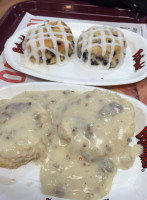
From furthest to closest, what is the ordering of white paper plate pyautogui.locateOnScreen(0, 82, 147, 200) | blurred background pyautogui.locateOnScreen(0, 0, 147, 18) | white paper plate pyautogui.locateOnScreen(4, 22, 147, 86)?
blurred background pyautogui.locateOnScreen(0, 0, 147, 18), white paper plate pyautogui.locateOnScreen(4, 22, 147, 86), white paper plate pyautogui.locateOnScreen(0, 82, 147, 200)

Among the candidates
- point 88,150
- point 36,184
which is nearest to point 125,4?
point 88,150

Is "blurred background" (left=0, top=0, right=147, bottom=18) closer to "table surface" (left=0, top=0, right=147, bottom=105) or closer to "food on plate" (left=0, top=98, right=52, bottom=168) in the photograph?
"table surface" (left=0, top=0, right=147, bottom=105)

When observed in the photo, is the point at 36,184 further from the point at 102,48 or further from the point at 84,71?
the point at 102,48

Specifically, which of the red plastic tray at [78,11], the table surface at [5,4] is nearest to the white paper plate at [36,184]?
the red plastic tray at [78,11]

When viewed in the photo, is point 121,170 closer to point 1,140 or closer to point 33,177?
point 33,177

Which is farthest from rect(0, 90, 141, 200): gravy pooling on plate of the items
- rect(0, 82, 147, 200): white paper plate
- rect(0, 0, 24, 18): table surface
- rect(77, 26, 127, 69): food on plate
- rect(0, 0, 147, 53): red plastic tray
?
rect(0, 0, 24, 18): table surface

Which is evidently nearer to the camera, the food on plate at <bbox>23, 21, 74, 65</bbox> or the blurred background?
the food on plate at <bbox>23, 21, 74, 65</bbox>

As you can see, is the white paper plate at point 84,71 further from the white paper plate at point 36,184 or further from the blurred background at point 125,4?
the white paper plate at point 36,184
